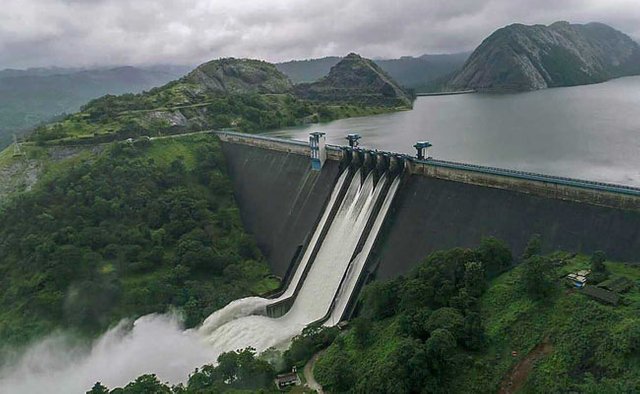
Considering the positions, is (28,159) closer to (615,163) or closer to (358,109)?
(615,163)

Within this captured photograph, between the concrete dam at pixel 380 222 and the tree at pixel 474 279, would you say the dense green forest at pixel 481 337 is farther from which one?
the concrete dam at pixel 380 222

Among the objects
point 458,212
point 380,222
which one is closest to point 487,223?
Answer: point 458,212

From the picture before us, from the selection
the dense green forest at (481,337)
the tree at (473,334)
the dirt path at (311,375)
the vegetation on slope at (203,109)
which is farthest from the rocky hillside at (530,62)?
the tree at (473,334)

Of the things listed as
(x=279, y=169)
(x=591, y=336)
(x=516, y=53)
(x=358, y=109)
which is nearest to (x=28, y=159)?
(x=279, y=169)

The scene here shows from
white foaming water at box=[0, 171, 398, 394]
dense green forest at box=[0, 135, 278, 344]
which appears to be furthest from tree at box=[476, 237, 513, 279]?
dense green forest at box=[0, 135, 278, 344]

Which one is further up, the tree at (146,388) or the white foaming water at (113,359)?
the tree at (146,388)

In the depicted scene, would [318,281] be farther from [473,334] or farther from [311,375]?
[473,334]
